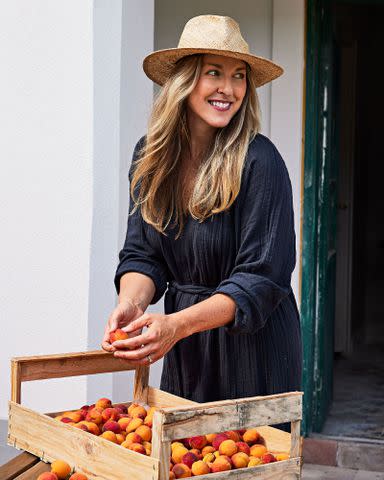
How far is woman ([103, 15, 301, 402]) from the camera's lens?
2293mm

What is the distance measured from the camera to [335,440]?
5.12 m

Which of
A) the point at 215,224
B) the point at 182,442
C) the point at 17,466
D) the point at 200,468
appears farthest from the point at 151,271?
the point at 200,468

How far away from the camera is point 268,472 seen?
6.16 ft

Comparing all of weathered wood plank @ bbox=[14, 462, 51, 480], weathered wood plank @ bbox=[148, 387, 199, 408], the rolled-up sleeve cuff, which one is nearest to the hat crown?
the rolled-up sleeve cuff

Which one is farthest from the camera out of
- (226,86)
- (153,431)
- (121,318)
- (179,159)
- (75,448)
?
(179,159)

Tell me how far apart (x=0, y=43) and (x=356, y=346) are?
5.13 metres

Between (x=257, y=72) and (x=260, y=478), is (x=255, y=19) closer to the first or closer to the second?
(x=257, y=72)

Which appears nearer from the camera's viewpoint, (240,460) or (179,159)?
(240,460)

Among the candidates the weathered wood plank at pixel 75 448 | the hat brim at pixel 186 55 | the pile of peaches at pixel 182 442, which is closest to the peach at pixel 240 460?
the pile of peaches at pixel 182 442

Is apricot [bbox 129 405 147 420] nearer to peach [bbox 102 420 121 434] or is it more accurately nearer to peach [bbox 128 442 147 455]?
peach [bbox 102 420 121 434]

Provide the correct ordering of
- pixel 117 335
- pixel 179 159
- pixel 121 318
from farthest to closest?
1. pixel 179 159
2. pixel 121 318
3. pixel 117 335

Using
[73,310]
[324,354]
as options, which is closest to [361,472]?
[324,354]

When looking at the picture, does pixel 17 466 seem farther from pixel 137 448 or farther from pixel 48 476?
pixel 137 448

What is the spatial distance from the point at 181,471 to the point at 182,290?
77cm
